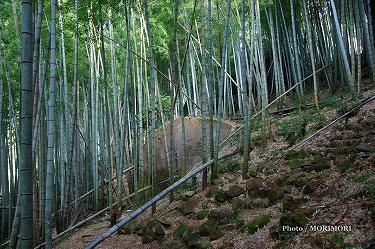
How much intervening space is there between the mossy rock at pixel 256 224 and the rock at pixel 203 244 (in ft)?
1.17

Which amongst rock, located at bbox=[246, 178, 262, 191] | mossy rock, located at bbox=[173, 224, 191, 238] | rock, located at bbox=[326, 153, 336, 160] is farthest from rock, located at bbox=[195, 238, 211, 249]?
rock, located at bbox=[326, 153, 336, 160]

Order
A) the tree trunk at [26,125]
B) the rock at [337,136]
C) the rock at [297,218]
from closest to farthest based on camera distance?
the tree trunk at [26,125]
the rock at [297,218]
the rock at [337,136]

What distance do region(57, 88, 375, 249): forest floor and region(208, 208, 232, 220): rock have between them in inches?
0.4

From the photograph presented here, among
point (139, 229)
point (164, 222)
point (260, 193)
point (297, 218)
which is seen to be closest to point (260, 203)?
point (260, 193)

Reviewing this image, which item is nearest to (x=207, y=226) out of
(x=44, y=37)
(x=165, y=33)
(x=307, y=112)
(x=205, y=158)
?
(x=205, y=158)

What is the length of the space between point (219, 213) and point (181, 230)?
0.46 m

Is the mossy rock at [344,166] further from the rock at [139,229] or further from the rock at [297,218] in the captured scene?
the rock at [139,229]

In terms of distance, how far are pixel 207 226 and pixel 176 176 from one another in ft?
6.94

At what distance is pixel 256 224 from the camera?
3197mm

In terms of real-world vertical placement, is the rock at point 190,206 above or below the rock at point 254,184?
below

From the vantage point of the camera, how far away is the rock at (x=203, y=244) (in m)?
3.22

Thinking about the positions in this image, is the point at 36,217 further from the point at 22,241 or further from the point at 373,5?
the point at 373,5

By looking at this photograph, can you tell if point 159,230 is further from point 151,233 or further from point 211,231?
point 211,231

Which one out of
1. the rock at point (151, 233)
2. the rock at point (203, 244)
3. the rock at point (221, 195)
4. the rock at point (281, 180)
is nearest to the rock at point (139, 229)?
the rock at point (151, 233)
